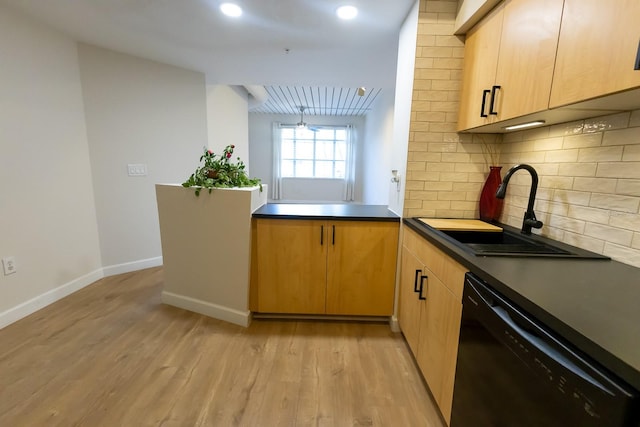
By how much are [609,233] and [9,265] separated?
367cm

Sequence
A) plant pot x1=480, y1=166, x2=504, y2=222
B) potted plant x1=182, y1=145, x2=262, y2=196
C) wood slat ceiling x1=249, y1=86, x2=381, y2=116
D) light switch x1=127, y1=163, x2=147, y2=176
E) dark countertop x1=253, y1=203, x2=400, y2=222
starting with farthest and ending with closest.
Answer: wood slat ceiling x1=249, y1=86, x2=381, y2=116
light switch x1=127, y1=163, x2=147, y2=176
potted plant x1=182, y1=145, x2=262, y2=196
dark countertop x1=253, y1=203, x2=400, y2=222
plant pot x1=480, y1=166, x2=504, y2=222

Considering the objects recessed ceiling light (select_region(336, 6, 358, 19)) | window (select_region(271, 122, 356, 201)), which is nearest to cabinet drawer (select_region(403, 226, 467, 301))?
recessed ceiling light (select_region(336, 6, 358, 19))

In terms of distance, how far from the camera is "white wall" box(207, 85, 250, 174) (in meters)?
3.92

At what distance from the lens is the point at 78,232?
8.73ft

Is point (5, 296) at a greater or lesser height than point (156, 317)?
greater

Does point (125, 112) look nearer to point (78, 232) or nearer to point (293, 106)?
point (78, 232)

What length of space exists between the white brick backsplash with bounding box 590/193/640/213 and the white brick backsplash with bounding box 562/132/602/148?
23 centimetres

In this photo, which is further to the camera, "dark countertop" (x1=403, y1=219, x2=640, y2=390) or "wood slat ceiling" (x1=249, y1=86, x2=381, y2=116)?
"wood slat ceiling" (x1=249, y1=86, x2=381, y2=116)

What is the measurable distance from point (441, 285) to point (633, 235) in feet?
2.37

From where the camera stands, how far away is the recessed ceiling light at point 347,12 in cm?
188

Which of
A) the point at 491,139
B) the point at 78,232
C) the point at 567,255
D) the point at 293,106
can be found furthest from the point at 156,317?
the point at 293,106

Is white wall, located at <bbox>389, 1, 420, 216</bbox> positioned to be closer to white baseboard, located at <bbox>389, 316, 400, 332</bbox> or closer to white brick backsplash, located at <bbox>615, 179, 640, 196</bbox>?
white baseboard, located at <bbox>389, 316, 400, 332</bbox>

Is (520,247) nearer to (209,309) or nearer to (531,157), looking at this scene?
(531,157)

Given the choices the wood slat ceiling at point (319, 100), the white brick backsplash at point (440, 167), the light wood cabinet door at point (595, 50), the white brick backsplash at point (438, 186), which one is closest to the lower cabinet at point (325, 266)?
the white brick backsplash at point (438, 186)
